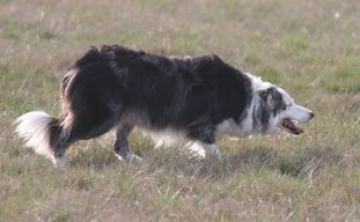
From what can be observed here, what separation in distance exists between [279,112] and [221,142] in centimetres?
58

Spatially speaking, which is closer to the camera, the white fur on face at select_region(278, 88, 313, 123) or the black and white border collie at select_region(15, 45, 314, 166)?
the black and white border collie at select_region(15, 45, 314, 166)

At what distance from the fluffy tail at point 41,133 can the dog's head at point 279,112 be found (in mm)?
1760

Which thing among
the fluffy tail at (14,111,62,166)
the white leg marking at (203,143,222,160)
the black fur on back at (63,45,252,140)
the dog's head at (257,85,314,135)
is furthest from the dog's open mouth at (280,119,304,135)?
the fluffy tail at (14,111,62,166)

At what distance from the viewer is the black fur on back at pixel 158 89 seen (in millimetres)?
6543

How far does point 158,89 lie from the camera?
6820 mm

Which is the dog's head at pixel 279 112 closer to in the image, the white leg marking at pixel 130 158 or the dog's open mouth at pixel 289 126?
the dog's open mouth at pixel 289 126

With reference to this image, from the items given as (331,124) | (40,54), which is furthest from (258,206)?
(40,54)

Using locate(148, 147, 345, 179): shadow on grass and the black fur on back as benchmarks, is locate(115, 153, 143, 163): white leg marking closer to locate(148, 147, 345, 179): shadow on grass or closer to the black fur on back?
locate(148, 147, 345, 179): shadow on grass

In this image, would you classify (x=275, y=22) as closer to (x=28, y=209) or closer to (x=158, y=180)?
(x=158, y=180)

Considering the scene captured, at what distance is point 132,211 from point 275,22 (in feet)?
27.6

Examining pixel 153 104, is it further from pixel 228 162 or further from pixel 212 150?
pixel 228 162

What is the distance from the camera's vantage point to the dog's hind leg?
6.93 m

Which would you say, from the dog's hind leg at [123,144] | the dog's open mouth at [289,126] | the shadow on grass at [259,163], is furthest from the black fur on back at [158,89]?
the dog's open mouth at [289,126]

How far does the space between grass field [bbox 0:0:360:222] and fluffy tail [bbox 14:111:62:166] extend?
0.11m
